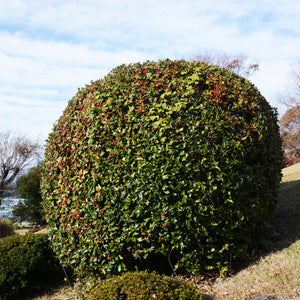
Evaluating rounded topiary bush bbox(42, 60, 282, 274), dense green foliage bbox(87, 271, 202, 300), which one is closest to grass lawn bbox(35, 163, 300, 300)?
rounded topiary bush bbox(42, 60, 282, 274)

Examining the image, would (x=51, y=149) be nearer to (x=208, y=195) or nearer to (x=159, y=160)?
(x=159, y=160)

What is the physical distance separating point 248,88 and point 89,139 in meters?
3.10

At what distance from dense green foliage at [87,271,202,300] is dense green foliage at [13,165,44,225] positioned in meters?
18.4

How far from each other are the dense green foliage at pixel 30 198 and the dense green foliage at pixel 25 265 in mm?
15371

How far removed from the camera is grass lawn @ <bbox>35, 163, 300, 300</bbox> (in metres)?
4.42

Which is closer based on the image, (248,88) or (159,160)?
(159,160)

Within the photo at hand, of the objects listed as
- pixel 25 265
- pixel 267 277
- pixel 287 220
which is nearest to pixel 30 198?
pixel 25 265

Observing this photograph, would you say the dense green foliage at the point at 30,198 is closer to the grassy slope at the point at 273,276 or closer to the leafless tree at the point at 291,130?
the grassy slope at the point at 273,276

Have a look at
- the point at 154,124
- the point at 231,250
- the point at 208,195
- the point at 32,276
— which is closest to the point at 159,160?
the point at 154,124

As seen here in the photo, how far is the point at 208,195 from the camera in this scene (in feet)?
16.0

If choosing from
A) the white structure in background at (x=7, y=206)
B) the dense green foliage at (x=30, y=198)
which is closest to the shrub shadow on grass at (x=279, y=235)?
A: the dense green foliage at (x=30, y=198)

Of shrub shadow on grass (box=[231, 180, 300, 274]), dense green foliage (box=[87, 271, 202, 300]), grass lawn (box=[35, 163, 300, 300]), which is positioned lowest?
grass lawn (box=[35, 163, 300, 300])

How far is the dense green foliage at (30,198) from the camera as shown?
70.0ft

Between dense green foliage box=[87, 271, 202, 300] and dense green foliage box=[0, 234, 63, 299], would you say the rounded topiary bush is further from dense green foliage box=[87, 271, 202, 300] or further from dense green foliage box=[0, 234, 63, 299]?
dense green foliage box=[0, 234, 63, 299]
